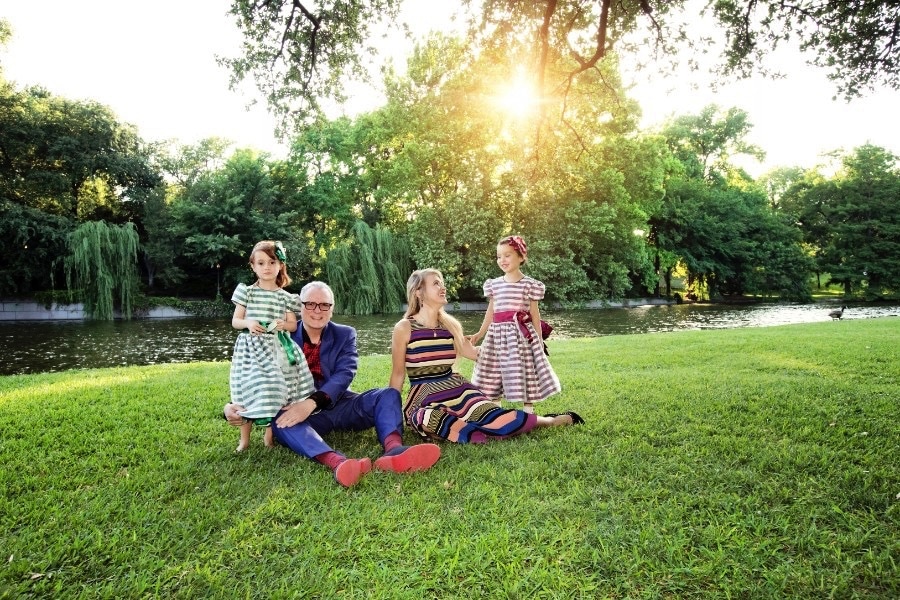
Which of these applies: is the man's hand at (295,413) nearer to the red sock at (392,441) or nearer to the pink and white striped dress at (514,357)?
the red sock at (392,441)

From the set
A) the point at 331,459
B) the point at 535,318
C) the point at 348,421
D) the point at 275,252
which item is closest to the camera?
the point at 331,459

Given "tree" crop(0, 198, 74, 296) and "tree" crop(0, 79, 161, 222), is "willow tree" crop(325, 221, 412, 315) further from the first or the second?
"tree" crop(0, 79, 161, 222)

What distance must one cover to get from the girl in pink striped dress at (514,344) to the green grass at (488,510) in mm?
509

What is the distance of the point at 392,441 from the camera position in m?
3.59

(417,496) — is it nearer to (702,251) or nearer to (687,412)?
(687,412)

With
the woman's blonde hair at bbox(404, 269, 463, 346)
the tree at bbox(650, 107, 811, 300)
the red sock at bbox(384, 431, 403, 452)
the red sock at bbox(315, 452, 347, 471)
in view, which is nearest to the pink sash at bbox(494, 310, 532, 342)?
the woman's blonde hair at bbox(404, 269, 463, 346)

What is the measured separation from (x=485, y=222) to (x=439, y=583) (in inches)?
981

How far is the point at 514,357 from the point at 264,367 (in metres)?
2.17

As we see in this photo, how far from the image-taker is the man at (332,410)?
3.32 meters

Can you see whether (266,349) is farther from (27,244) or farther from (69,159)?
(69,159)

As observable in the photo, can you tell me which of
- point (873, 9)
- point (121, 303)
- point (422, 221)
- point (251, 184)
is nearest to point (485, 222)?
point (422, 221)

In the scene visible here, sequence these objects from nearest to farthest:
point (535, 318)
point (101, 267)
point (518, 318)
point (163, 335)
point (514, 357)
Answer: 1. point (514, 357)
2. point (518, 318)
3. point (535, 318)
4. point (163, 335)
5. point (101, 267)

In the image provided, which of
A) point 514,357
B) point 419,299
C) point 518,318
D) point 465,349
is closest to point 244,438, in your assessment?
point 419,299

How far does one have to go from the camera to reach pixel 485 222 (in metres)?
26.4
